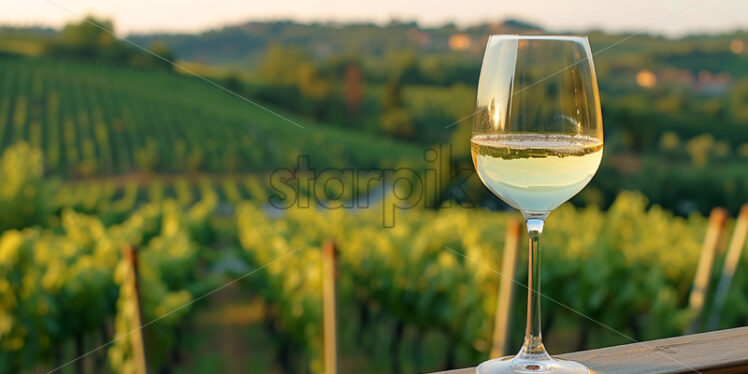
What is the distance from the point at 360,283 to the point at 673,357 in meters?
6.10

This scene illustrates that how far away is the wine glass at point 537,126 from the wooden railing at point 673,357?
1.8 inches

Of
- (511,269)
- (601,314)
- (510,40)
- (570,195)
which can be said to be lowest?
(601,314)

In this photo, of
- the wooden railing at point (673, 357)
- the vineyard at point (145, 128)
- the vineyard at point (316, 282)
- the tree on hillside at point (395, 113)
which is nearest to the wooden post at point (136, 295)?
the vineyard at point (316, 282)

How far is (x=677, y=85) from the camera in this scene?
40062 millimetres

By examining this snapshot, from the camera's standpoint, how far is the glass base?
0.72 metres

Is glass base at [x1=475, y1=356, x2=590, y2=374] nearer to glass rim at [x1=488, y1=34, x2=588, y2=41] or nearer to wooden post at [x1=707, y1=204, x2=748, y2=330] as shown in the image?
glass rim at [x1=488, y1=34, x2=588, y2=41]

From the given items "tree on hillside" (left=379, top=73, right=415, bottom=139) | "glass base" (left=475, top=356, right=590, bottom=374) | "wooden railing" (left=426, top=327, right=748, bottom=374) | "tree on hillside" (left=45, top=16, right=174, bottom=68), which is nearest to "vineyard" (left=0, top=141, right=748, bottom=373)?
"wooden railing" (left=426, top=327, right=748, bottom=374)

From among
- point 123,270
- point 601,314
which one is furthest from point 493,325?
point 123,270

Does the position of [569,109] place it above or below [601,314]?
above

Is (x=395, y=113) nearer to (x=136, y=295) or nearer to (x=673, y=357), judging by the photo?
(x=136, y=295)

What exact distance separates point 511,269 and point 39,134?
33686mm

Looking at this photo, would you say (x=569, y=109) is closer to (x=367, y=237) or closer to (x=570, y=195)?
(x=570, y=195)

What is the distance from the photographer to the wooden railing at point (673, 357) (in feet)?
2.43

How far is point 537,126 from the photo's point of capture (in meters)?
0.69
